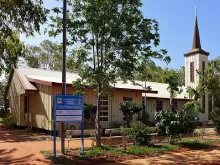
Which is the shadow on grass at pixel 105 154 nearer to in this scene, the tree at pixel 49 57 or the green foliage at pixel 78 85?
the green foliage at pixel 78 85

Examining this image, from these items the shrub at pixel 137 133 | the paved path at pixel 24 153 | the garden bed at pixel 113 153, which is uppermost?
the shrub at pixel 137 133

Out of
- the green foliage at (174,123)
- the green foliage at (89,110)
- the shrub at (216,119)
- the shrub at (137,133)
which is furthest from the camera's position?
the shrub at (216,119)

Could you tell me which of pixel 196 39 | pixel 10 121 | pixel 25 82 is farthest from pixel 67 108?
pixel 196 39

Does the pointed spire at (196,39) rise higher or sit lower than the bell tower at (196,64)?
higher

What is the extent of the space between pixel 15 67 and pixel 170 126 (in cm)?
1355

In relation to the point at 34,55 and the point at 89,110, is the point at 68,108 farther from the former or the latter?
the point at 34,55

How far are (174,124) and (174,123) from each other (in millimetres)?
51

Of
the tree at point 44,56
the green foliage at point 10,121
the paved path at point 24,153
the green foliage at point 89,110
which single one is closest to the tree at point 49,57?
the tree at point 44,56

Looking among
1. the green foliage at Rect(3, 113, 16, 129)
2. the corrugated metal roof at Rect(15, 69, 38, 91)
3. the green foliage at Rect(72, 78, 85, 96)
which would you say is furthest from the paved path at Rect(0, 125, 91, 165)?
the green foliage at Rect(3, 113, 16, 129)

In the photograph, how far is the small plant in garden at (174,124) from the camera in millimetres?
14387

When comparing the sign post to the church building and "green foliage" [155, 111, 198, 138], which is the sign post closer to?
"green foliage" [155, 111, 198, 138]

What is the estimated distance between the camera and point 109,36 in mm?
12203

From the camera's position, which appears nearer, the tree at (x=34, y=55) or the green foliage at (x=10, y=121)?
the green foliage at (x=10, y=121)

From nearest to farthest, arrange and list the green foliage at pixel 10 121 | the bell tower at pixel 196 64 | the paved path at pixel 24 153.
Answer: the paved path at pixel 24 153, the green foliage at pixel 10 121, the bell tower at pixel 196 64
